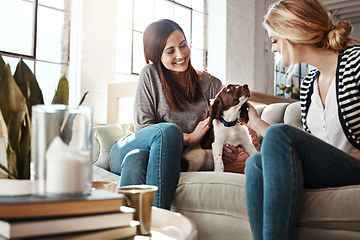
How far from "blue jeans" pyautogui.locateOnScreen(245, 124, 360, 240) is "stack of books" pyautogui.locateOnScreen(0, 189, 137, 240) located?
29.3 inches

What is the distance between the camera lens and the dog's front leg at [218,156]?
1965mm

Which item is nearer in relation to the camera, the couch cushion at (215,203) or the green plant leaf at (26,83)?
the green plant leaf at (26,83)

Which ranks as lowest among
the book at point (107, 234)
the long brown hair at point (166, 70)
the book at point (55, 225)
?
the book at point (107, 234)

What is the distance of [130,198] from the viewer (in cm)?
85

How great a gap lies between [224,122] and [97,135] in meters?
0.96

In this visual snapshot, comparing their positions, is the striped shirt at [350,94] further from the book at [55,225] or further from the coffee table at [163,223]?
the book at [55,225]

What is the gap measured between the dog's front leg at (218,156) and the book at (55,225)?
134 cm

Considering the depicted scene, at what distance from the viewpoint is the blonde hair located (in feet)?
5.28

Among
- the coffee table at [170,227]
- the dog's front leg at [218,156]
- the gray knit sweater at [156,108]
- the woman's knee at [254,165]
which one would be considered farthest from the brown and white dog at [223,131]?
the coffee table at [170,227]

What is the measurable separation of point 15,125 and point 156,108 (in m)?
1.29

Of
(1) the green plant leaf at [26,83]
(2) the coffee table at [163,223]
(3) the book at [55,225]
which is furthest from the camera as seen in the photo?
(1) the green plant leaf at [26,83]

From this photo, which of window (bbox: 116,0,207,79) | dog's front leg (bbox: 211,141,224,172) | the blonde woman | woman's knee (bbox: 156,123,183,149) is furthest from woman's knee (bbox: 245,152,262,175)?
window (bbox: 116,0,207,79)

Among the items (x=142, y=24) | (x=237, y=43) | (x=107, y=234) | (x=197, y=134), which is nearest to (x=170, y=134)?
(x=197, y=134)

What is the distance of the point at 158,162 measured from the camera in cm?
166
